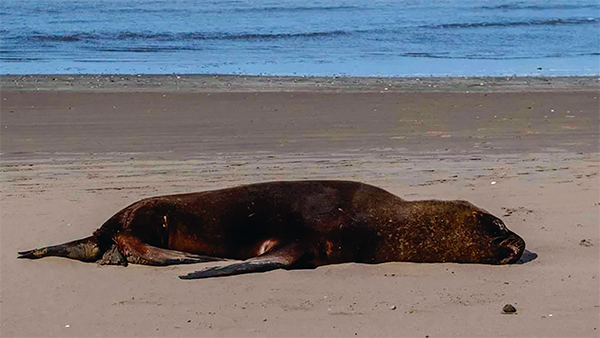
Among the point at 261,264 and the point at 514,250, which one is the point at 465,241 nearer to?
the point at 514,250

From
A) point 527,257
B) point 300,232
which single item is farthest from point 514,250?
point 300,232

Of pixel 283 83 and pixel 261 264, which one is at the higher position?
pixel 261 264

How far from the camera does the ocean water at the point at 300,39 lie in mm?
20453

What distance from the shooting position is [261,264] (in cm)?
577

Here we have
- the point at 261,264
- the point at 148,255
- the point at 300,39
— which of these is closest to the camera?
the point at 261,264

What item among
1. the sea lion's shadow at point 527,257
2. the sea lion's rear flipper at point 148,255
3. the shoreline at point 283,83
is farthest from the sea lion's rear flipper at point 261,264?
the shoreline at point 283,83

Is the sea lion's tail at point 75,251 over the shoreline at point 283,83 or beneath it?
over

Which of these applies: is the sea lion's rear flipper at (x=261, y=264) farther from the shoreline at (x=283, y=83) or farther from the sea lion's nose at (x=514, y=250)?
the shoreline at (x=283, y=83)

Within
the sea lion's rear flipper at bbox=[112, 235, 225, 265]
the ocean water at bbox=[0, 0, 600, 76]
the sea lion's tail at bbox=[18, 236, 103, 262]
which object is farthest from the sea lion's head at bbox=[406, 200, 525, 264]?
the ocean water at bbox=[0, 0, 600, 76]

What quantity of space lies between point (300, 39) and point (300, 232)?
20.7 metres

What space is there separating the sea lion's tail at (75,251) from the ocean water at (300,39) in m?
12.8

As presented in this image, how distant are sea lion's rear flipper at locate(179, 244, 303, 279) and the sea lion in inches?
1.3

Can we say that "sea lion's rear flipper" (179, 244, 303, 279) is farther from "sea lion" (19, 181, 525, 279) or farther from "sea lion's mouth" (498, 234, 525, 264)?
"sea lion's mouth" (498, 234, 525, 264)

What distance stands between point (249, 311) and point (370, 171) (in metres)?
4.34
